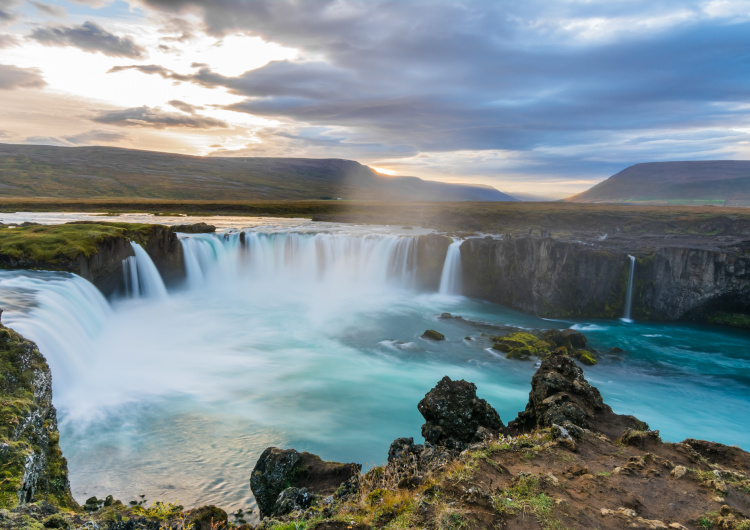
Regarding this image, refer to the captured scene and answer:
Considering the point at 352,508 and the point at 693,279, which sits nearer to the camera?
the point at 352,508

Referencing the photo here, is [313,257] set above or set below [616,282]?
above

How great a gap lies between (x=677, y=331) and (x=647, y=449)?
95.7ft

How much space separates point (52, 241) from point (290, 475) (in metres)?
24.8

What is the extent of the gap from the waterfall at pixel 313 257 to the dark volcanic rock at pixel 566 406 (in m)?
28.4

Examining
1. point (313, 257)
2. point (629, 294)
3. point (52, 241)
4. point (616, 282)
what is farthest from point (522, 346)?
point (52, 241)

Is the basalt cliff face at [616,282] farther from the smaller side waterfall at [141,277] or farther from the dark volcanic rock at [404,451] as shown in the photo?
the smaller side waterfall at [141,277]

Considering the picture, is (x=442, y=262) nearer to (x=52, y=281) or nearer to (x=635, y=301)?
(x=635, y=301)

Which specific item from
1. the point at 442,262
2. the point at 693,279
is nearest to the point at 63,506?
the point at 442,262

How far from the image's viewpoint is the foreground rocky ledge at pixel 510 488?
21.6 ft

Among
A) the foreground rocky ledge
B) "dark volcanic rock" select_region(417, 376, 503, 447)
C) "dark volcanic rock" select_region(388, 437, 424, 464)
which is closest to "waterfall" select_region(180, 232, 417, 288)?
"dark volcanic rock" select_region(417, 376, 503, 447)

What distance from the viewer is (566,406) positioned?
431 inches

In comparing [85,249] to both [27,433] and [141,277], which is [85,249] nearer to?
[141,277]

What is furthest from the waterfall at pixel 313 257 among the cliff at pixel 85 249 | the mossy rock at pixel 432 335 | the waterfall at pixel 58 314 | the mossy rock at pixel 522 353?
the mossy rock at pixel 522 353

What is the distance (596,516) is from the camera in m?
6.68
